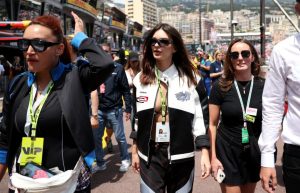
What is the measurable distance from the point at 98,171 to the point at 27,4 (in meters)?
26.9

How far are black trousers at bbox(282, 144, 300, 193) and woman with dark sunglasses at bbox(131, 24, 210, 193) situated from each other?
828 mm

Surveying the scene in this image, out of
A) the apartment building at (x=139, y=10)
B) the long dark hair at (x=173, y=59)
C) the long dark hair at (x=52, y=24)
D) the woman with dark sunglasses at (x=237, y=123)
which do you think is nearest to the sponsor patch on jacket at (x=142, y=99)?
the long dark hair at (x=173, y=59)

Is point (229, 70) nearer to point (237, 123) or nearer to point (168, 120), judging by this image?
point (237, 123)

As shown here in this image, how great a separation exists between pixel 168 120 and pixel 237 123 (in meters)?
0.74

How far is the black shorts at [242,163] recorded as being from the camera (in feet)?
11.5

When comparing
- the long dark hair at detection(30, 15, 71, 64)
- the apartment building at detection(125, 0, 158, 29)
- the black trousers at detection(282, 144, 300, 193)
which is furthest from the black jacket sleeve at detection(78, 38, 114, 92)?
the apartment building at detection(125, 0, 158, 29)

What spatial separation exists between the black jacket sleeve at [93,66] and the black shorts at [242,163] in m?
1.52

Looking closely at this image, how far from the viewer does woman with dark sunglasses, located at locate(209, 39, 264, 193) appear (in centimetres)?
351

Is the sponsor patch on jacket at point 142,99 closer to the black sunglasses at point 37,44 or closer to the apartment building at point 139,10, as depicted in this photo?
the black sunglasses at point 37,44

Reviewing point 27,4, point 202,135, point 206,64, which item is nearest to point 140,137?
point 202,135

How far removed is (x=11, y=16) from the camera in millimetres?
28594

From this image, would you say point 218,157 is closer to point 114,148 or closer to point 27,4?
point 114,148

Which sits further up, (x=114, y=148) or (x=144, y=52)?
(x=144, y=52)

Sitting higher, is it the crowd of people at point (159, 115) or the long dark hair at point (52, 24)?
the long dark hair at point (52, 24)
